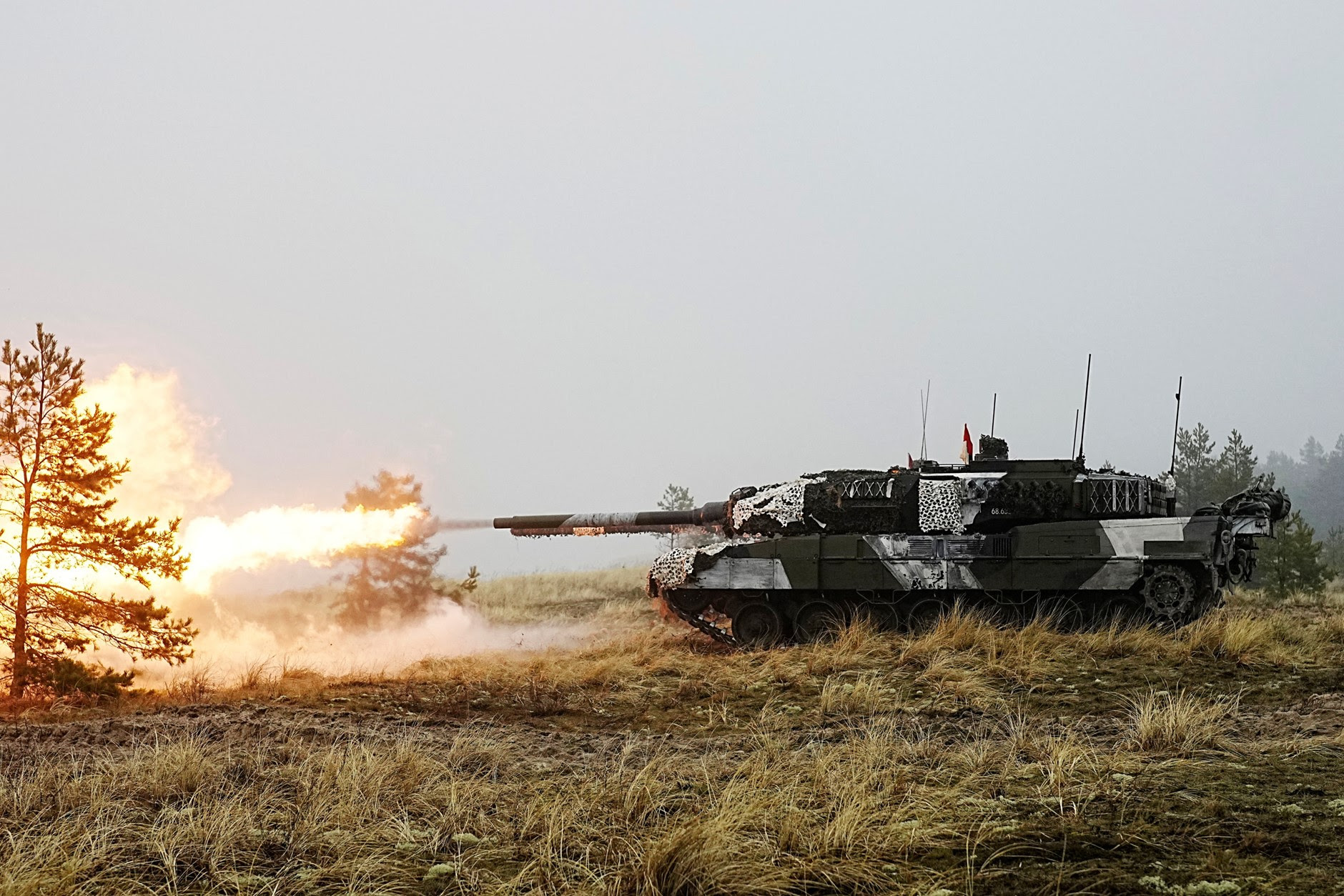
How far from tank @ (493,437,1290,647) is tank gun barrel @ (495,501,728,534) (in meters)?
1.53

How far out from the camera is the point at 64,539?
14258 millimetres

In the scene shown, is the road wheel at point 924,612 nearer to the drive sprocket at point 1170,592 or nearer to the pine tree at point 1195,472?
the drive sprocket at point 1170,592

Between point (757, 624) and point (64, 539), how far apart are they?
9621 millimetres

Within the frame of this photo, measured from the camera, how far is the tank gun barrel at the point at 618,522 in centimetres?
1877

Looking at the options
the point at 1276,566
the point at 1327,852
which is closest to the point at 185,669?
the point at 1327,852

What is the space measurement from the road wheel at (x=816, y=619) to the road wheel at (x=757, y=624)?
30 cm

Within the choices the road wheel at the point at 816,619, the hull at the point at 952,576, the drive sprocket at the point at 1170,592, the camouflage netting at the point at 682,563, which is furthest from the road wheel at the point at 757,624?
the drive sprocket at the point at 1170,592

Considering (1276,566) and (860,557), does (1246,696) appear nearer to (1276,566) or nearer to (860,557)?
(860,557)

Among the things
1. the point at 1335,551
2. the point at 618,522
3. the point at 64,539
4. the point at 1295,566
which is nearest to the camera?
the point at 64,539

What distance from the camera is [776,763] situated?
7340 mm

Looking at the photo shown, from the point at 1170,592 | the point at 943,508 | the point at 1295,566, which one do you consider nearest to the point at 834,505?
the point at 943,508

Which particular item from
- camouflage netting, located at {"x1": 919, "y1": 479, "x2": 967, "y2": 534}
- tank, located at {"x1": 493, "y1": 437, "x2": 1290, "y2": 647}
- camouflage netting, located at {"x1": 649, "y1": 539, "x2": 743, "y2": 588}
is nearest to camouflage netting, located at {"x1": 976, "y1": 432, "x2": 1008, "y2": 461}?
tank, located at {"x1": 493, "y1": 437, "x2": 1290, "y2": 647}

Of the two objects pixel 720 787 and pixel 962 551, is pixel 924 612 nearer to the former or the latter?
pixel 962 551

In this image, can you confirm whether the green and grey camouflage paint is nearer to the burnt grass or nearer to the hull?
the hull
